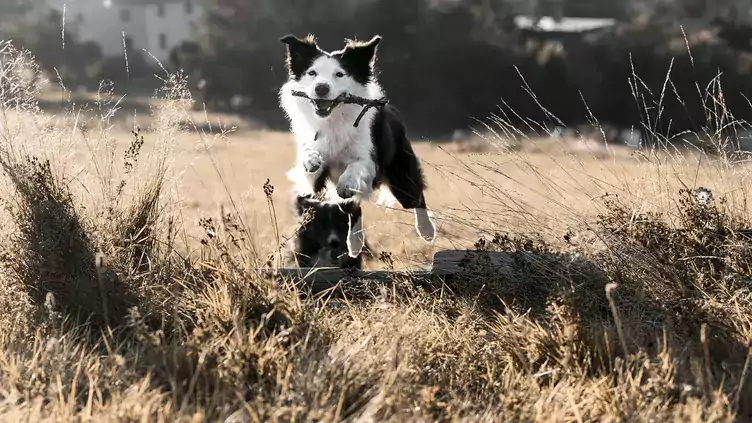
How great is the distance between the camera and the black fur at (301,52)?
14.2ft

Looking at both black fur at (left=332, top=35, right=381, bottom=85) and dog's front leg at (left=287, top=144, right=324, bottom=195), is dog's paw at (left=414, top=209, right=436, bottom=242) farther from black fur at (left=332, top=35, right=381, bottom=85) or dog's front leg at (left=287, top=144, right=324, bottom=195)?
black fur at (left=332, top=35, right=381, bottom=85)

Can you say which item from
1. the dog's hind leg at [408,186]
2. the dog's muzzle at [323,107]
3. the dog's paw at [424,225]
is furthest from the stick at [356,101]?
the dog's paw at [424,225]

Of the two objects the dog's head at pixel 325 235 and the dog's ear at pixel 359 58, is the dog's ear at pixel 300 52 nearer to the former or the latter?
the dog's ear at pixel 359 58

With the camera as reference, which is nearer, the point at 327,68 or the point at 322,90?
the point at 322,90

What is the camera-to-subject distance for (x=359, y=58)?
14.4 feet

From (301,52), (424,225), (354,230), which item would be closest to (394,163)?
(424,225)

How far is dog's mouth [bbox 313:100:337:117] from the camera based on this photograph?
4219 mm

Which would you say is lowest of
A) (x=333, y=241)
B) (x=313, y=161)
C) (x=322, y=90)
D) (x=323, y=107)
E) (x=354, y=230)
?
(x=333, y=241)

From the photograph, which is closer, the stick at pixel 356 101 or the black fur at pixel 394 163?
the stick at pixel 356 101

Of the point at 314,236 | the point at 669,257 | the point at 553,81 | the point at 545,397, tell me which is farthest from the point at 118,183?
the point at 553,81

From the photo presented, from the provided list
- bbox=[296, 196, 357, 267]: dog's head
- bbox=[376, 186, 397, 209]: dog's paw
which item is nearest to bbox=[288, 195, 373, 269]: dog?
bbox=[296, 196, 357, 267]: dog's head

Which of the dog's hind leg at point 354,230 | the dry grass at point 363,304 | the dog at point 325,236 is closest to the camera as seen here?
the dry grass at point 363,304

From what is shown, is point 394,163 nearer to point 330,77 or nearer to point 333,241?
point 333,241

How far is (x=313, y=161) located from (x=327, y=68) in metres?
0.55
